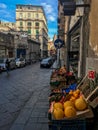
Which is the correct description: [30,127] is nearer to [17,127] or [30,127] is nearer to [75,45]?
[17,127]

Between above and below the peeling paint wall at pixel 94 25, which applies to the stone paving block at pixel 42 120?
below

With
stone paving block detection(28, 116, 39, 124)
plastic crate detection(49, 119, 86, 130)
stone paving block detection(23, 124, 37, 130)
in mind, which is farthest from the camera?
stone paving block detection(28, 116, 39, 124)

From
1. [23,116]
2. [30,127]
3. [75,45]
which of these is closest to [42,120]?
[30,127]

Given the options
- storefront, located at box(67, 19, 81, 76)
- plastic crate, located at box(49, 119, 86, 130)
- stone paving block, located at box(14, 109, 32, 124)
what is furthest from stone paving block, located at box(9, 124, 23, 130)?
storefront, located at box(67, 19, 81, 76)

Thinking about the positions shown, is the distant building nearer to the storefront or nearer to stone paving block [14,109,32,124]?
the storefront

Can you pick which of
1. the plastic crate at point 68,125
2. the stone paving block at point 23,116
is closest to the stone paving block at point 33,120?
the stone paving block at point 23,116

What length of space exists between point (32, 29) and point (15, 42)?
41408mm

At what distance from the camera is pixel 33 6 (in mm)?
99562

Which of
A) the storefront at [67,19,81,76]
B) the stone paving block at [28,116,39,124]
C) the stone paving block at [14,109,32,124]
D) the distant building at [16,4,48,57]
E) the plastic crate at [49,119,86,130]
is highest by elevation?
the distant building at [16,4,48,57]

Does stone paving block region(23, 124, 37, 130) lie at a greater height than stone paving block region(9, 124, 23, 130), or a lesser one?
greater

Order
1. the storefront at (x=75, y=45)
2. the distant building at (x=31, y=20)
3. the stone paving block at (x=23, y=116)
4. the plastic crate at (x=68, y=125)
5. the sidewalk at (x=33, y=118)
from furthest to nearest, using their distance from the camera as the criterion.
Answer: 1. the distant building at (x=31, y=20)
2. the storefront at (x=75, y=45)
3. the stone paving block at (x=23, y=116)
4. the sidewalk at (x=33, y=118)
5. the plastic crate at (x=68, y=125)

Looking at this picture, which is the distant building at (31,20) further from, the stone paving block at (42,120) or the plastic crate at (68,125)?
the plastic crate at (68,125)

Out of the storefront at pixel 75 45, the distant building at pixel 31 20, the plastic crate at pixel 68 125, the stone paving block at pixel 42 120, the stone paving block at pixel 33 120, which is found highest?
the distant building at pixel 31 20

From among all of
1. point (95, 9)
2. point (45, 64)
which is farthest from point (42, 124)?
point (45, 64)
